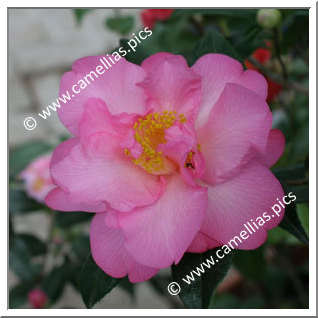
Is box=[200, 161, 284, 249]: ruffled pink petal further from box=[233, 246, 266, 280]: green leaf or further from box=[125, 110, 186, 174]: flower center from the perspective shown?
box=[233, 246, 266, 280]: green leaf

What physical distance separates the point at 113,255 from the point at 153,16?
701 millimetres

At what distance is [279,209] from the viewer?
45cm

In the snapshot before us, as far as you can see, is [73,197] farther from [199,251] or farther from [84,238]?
[84,238]

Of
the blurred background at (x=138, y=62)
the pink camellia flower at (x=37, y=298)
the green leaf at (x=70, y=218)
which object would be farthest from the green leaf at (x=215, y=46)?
the pink camellia flower at (x=37, y=298)

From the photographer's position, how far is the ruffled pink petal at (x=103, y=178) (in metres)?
0.44

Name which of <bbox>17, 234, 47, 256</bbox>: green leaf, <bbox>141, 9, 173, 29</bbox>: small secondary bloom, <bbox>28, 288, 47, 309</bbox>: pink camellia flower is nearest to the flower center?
<bbox>141, 9, 173, 29</bbox>: small secondary bloom

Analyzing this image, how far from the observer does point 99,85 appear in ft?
1.58

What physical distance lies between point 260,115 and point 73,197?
0.70ft

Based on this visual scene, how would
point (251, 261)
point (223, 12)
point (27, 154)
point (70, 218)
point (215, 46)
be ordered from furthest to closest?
point (27, 154) → point (70, 218) → point (251, 261) → point (223, 12) → point (215, 46)

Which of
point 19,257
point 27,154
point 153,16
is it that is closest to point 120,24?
point 153,16

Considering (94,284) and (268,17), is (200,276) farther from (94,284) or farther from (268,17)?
(268,17)

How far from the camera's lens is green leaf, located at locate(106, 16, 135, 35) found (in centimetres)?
123

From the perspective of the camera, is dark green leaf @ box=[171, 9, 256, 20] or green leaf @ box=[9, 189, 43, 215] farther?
green leaf @ box=[9, 189, 43, 215]
